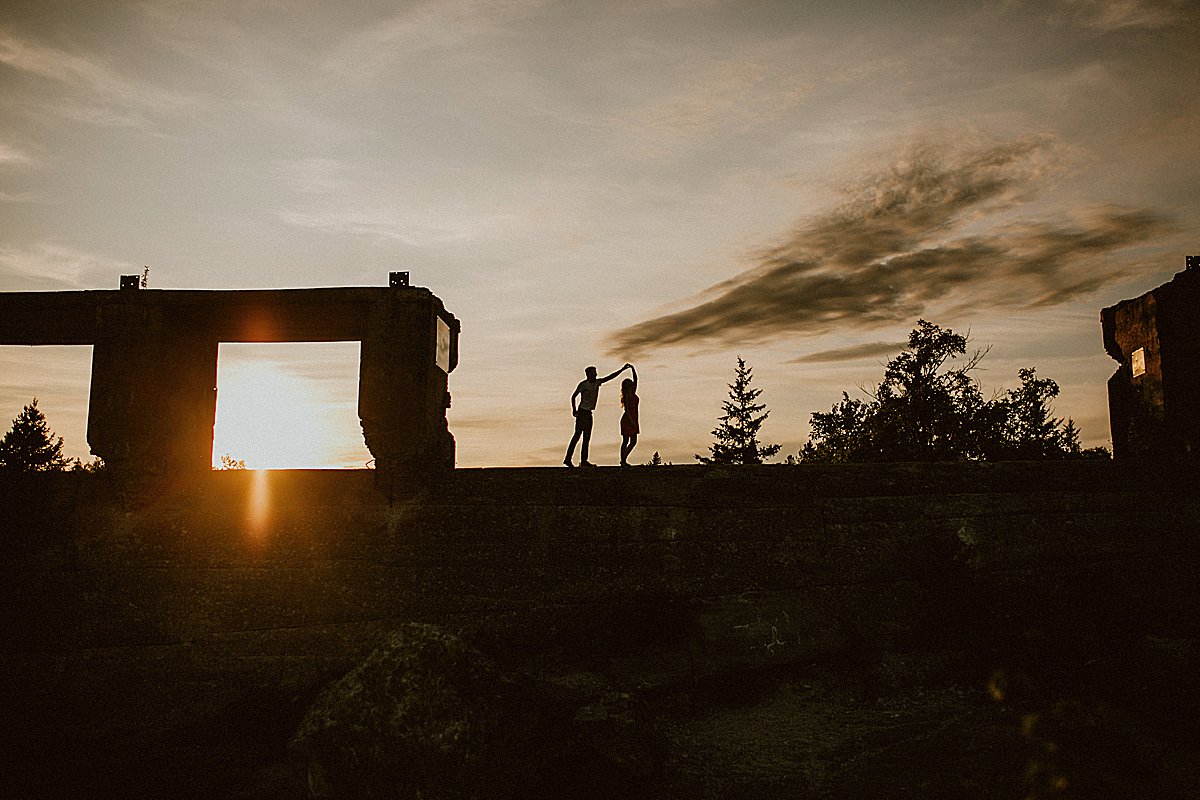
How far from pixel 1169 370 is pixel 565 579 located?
25.6 ft

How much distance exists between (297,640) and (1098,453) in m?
31.8

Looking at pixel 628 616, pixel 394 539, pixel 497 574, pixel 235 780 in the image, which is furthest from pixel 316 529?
pixel 628 616

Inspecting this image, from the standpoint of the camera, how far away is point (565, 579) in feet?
30.2

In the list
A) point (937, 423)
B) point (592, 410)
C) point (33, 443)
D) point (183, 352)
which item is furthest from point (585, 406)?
point (33, 443)

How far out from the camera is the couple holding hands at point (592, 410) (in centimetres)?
1111

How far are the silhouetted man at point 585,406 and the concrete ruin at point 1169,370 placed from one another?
21.7 ft

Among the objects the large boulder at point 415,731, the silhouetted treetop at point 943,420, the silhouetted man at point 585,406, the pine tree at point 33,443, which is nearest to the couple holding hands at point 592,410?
the silhouetted man at point 585,406

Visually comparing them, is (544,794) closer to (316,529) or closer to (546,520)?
(546,520)

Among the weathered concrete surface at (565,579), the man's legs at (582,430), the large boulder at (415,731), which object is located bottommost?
the large boulder at (415,731)

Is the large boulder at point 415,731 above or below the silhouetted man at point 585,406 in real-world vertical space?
below

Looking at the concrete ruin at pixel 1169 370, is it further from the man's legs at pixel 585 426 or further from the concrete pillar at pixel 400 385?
the concrete pillar at pixel 400 385

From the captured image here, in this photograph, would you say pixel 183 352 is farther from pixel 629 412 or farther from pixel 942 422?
pixel 942 422

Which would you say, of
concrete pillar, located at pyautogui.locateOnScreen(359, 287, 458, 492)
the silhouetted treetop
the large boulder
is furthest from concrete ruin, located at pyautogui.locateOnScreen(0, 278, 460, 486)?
the silhouetted treetop

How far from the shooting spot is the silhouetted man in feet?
36.4
